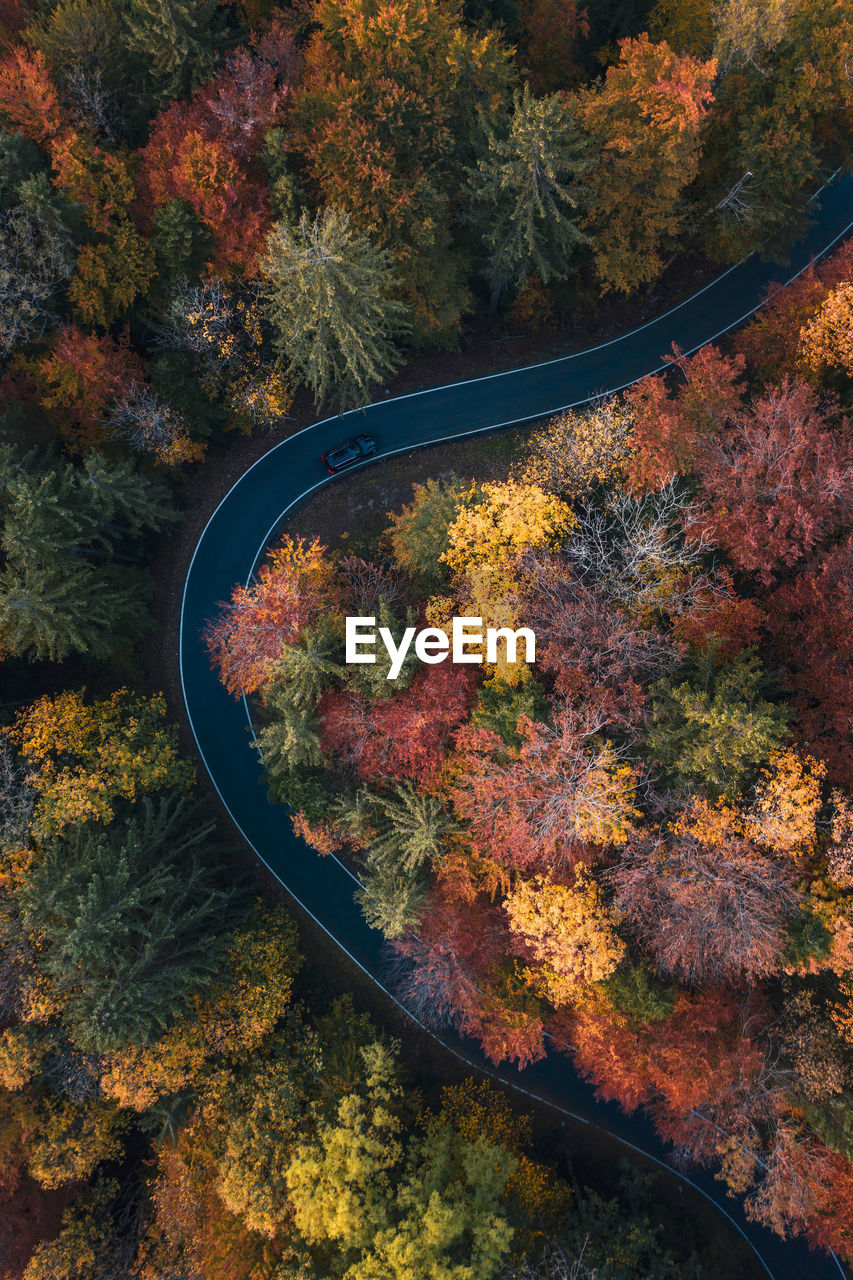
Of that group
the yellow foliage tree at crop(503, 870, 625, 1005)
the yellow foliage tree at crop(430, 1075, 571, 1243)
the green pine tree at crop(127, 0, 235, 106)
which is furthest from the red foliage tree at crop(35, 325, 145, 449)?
the yellow foliage tree at crop(430, 1075, 571, 1243)

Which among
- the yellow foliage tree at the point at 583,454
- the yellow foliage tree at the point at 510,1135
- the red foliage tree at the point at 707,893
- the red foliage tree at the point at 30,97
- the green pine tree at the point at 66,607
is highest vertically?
the red foliage tree at the point at 30,97

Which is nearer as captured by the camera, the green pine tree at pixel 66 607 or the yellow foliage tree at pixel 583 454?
the green pine tree at pixel 66 607

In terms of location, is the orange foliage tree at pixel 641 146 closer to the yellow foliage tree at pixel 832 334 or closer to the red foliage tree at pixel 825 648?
the yellow foliage tree at pixel 832 334

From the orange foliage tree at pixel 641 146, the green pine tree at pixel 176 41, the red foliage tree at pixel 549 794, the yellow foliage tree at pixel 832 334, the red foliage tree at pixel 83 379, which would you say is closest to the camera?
the red foliage tree at pixel 549 794

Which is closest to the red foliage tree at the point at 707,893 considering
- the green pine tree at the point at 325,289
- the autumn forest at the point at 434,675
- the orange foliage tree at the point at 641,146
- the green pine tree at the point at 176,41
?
the autumn forest at the point at 434,675

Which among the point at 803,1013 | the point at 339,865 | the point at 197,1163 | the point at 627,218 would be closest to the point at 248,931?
the point at 339,865
